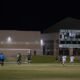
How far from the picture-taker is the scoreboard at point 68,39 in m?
64.4

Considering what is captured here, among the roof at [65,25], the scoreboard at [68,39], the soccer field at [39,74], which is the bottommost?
the soccer field at [39,74]

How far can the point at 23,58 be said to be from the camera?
59.8 metres

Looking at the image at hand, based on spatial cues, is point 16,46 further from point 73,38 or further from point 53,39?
point 73,38

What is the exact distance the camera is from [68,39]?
211ft

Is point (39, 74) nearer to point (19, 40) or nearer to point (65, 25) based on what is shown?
point (19, 40)

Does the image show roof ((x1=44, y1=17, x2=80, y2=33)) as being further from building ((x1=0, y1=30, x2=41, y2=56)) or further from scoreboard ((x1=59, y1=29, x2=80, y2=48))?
scoreboard ((x1=59, y1=29, x2=80, y2=48))

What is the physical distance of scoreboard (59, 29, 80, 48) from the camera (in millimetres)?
64387

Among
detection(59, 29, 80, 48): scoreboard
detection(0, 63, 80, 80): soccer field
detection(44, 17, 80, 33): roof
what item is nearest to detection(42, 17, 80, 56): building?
detection(44, 17, 80, 33): roof

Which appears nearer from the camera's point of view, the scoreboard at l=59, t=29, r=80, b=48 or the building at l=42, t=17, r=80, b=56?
the scoreboard at l=59, t=29, r=80, b=48

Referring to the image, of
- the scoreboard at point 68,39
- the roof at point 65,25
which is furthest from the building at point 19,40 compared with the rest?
the scoreboard at point 68,39

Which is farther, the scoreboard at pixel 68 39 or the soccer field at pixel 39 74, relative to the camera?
the scoreboard at pixel 68 39

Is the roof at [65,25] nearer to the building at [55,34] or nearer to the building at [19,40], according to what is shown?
the building at [55,34]

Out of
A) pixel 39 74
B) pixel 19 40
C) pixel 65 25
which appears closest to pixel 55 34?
pixel 65 25

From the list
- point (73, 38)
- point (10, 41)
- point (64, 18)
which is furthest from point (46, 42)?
point (73, 38)
